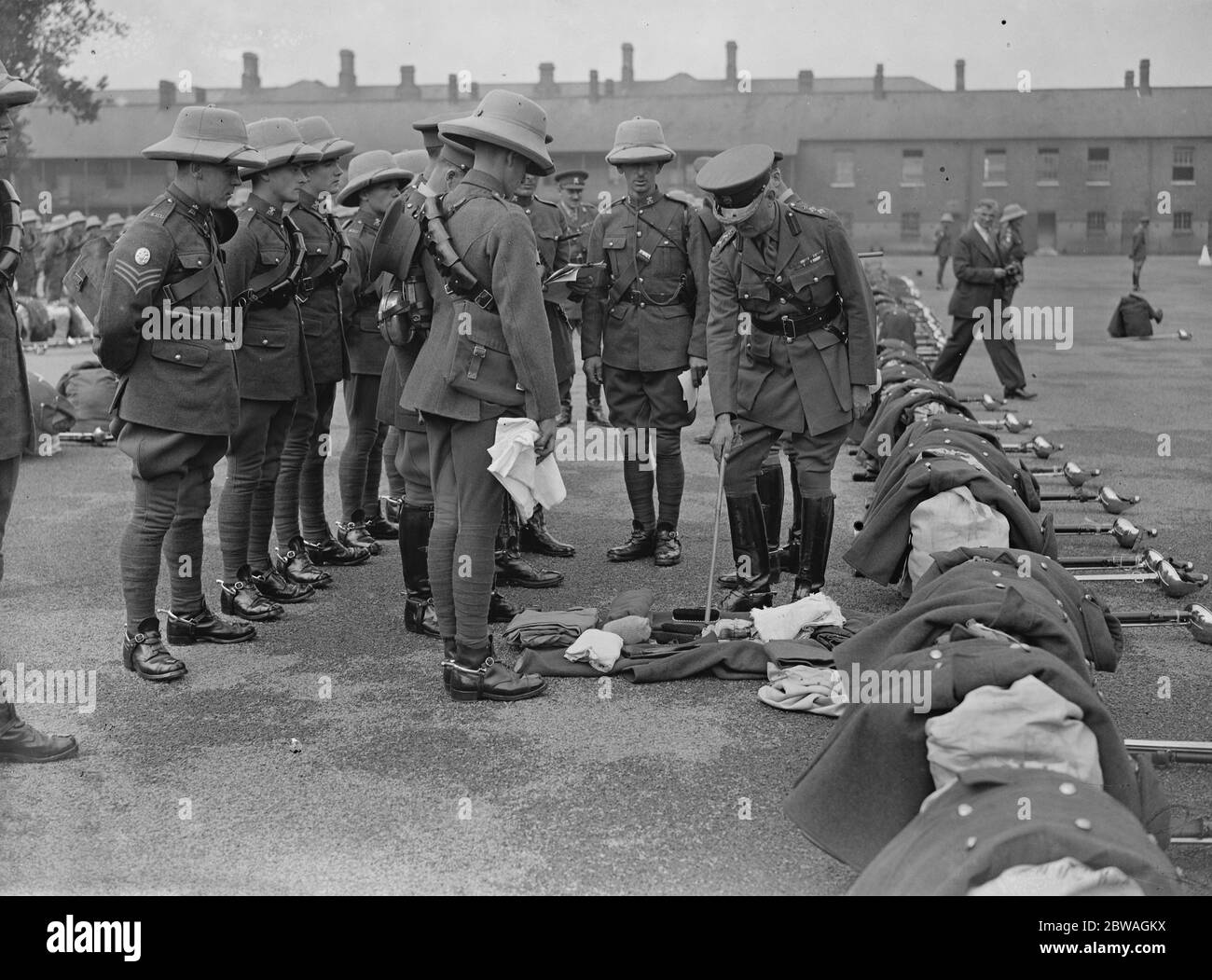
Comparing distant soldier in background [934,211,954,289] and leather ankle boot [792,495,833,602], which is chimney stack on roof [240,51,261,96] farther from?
leather ankle boot [792,495,833,602]

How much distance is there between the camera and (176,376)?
6172 mm

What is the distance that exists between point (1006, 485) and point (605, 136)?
6137 cm

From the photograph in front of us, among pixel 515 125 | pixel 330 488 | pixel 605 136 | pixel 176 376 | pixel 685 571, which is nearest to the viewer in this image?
pixel 515 125

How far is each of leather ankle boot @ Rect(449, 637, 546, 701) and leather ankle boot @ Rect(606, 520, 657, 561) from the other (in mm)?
2607

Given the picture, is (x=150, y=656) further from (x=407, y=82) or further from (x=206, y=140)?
(x=407, y=82)

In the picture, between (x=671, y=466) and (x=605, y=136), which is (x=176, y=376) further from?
(x=605, y=136)

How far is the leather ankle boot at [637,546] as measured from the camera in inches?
336

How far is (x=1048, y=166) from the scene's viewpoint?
66.0 m

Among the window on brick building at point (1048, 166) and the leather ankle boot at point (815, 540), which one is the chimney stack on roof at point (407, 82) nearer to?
the window on brick building at point (1048, 166)

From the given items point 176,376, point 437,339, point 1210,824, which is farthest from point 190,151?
point 1210,824

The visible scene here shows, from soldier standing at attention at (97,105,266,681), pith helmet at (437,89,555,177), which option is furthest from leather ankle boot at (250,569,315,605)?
pith helmet at (437,89,555,177)

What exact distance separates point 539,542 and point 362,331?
1733 mm

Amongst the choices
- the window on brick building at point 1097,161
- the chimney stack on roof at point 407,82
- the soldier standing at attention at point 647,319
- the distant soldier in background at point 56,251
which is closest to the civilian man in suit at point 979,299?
the soldier standing at attention at point 647,319

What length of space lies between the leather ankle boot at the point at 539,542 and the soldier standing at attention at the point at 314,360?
1.13 metres
